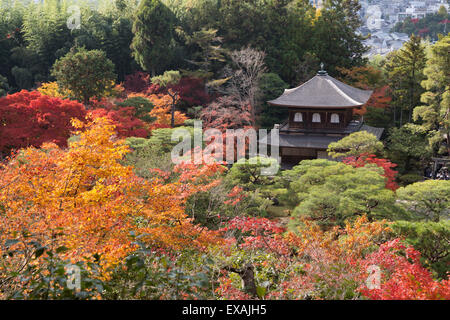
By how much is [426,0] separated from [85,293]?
409 ft

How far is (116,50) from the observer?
30.4 m

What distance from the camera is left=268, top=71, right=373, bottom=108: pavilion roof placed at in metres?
21.2

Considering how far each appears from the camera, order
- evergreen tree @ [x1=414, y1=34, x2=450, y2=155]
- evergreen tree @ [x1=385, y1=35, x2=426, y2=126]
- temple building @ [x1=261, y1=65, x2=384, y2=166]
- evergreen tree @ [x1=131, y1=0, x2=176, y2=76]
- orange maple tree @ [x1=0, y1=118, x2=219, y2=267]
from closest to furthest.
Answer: orange maple tree @ [x1=0, y1=118, x2=219, y2=267] < evergreen tree @ [x1=414, y1=34, x2=450, y2=155] < temple building @ [x1=261, y1=65, x2=384, y2=166] < evergreen tree @ [x1=385, y1=35, x2=426, y2=126] < evergreen tree @ [x1=131, y1=0, x2=176, y2=76]

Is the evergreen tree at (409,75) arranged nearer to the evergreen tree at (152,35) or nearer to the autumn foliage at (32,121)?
the evergreen tree at (152,35)

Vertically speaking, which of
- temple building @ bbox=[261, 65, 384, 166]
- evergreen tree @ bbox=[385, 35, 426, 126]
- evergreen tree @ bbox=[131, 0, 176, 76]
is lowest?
temple building @ bbox=[261, 65, 384, 166]

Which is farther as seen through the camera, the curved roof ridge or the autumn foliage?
the curved roof ridge

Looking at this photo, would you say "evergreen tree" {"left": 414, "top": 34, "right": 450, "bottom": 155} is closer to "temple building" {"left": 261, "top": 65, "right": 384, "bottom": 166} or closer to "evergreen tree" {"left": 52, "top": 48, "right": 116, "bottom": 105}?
"temple building" {"left": 261, "top": 65, "right": 384, "bottom": 166}

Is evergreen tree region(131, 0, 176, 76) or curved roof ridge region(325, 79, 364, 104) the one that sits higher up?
evergreen tree region(131, 0, 176, 76)

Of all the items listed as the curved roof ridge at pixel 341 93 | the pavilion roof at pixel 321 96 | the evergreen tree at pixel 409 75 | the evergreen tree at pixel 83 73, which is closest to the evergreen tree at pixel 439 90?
the evergreen tree at pixel 409 75

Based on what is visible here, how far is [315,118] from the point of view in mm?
21953

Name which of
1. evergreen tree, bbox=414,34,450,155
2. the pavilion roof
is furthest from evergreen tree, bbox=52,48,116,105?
evergreen tree, bbox=414,34,450,155

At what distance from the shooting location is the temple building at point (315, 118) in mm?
20969
